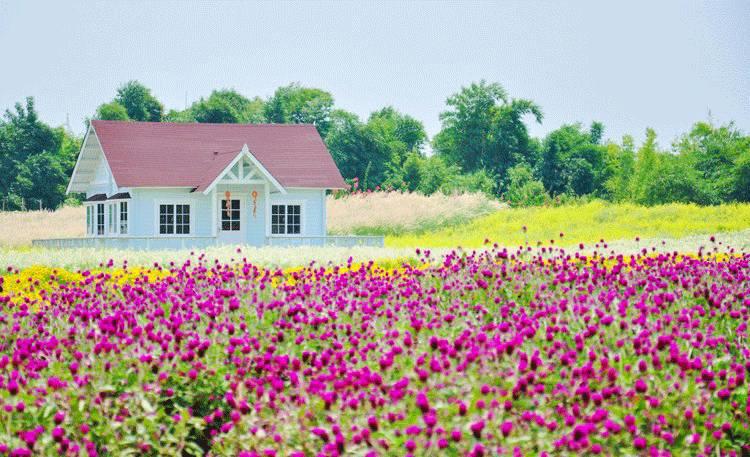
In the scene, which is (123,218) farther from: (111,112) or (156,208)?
(111,112)

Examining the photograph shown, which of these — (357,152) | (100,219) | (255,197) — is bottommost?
(100,219)

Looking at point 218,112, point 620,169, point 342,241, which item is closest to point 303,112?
point 218,112

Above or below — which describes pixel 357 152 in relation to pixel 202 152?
above

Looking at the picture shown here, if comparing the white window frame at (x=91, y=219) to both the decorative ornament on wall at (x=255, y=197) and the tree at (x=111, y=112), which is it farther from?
the tree at (x=111, y=112)

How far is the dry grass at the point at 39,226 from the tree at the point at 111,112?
19.0 m

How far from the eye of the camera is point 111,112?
65.0 meters

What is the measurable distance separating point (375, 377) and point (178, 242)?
2155 cm

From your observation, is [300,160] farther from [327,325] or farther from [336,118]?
[336,118]

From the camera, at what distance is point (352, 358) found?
6676mm

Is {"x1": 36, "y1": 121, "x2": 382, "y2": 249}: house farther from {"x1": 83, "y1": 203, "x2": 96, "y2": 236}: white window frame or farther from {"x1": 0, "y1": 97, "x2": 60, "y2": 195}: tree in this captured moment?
{"x1": 0, "y1": 97, "x2": 60, "y2": 195}: tree

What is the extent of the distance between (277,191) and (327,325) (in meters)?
23.8

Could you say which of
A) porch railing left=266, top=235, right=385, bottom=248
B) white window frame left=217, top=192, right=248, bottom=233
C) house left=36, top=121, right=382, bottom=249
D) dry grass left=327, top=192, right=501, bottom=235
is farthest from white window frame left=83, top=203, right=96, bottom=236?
dry grass left=327, top=192, right=501, bottom=235

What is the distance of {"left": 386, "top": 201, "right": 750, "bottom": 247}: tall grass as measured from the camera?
36.6 metres

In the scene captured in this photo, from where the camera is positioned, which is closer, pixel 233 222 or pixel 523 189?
pixel 233 222
